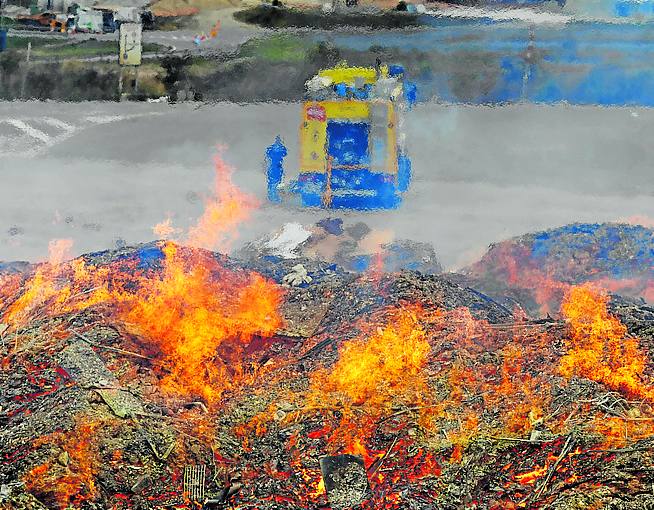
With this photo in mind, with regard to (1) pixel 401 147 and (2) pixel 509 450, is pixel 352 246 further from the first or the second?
(2) pixel 509 450

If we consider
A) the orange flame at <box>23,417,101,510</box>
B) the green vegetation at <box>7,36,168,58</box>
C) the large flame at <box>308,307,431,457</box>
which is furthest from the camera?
the green vegetation at <box>7,36,168,58</box>

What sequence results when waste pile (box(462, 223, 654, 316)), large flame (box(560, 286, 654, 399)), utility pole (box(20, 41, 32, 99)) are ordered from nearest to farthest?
1. large flame (box(560, 286, 654, 399))
2. waste pile (box(462, 223, 654, 316))
3. utility pole (box(20, 41, 32, 99))

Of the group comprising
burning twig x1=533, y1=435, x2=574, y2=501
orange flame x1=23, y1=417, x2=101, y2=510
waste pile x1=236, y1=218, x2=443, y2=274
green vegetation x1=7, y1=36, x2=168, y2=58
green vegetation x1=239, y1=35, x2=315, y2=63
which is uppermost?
green vegetation x1=239, y1=35, x2=315, y2=63

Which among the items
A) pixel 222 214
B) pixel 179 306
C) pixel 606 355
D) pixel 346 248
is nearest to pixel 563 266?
pixel 606 355

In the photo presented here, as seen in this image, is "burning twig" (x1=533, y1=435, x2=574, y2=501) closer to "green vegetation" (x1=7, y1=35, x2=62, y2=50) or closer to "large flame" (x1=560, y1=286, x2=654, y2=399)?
"large flame" (x1=560, y1=286, x2=654, y2=399)

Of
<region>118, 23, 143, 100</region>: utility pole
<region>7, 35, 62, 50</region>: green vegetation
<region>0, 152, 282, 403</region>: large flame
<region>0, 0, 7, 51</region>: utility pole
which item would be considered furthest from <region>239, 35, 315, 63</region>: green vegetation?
<region>0, 152, 282, 403</region>: large flame

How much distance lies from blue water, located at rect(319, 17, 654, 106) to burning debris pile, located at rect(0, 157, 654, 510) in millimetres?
4847

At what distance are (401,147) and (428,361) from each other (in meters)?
4.44

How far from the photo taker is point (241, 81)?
42.9ft

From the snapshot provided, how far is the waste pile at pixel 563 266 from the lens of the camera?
31.6ft

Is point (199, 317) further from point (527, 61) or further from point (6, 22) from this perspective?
point (6, 22)

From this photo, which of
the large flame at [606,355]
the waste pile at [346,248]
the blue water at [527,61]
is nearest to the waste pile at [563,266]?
the waste pile at [346,248]

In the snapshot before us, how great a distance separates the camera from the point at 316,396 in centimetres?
739

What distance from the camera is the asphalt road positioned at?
1128cm
